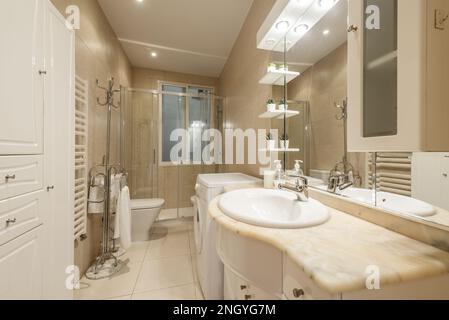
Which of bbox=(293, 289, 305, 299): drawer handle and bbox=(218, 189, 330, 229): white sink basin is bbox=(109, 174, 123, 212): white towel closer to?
bbox=(218, 189, 330, 229): white sink basin

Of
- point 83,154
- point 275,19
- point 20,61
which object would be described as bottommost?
point 83,154

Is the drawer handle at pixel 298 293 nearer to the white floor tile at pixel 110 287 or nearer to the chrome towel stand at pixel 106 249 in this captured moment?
the white floor tile at pixel 110 287

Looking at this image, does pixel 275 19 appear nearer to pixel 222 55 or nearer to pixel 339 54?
pixel 339 54

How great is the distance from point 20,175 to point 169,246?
1797 mm

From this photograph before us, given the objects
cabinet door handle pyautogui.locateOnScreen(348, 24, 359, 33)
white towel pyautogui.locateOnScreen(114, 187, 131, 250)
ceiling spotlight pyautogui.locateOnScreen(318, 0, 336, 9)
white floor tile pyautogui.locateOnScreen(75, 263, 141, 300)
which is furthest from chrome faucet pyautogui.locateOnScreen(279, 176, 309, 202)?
white towel pyautogui.locateOnScreen(114, 187, 131, 250)

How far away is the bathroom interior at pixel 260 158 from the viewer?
1.67ft

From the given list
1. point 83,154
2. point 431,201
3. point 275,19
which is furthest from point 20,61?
point 431,201

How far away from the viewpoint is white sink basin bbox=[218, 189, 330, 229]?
0.76 metres

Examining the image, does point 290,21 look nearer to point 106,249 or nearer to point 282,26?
point 282,26

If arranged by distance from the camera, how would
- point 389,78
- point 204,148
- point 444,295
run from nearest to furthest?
point 444,295, point 389,78, point 204,148

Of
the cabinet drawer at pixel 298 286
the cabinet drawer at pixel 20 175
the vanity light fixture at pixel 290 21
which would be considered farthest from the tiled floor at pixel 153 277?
the vanity light fixture at pixel 290 21

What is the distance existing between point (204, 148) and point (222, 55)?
1558mm

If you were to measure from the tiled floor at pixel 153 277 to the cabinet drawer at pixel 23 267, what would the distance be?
2.25ft

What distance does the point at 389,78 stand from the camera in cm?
62
